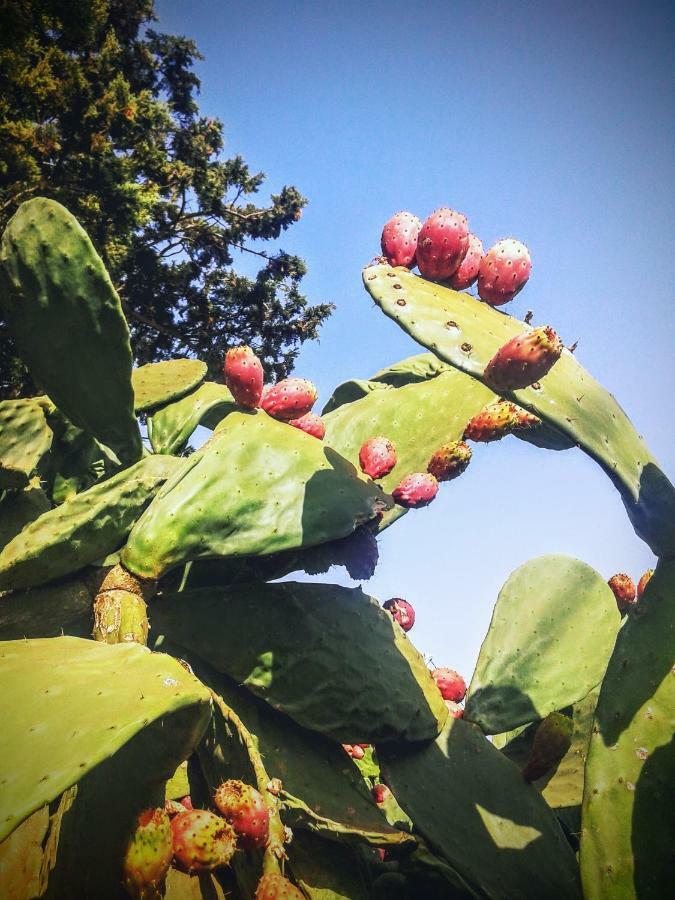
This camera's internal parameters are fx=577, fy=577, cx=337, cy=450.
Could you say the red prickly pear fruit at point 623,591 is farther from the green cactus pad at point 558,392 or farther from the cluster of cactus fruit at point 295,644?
the green cactus pad at point 558,392

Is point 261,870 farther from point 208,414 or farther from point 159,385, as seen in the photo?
point 159,385

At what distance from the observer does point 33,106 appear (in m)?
5.70

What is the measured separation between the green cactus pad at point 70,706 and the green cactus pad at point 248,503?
0.26m

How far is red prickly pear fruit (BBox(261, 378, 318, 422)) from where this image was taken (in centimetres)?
160

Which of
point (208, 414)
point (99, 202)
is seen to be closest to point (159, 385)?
point (208, 414)

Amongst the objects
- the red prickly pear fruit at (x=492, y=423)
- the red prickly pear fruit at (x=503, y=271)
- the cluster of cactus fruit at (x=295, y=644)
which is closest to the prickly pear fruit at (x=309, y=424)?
A: the cluster of cactus fruit at (x=295, y=644)

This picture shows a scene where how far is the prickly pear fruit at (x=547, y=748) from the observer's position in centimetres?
148

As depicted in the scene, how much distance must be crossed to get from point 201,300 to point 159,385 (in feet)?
21.7

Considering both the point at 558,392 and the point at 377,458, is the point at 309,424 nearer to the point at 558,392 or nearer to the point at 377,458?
the point at 377,458

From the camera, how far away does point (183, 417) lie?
1809 mm

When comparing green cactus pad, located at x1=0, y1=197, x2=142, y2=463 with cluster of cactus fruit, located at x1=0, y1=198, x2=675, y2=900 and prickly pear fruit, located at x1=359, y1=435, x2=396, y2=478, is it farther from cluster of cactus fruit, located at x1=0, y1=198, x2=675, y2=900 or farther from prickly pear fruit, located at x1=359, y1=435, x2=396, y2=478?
prickly pear fruit, located at x1=359, y1=435, x2=396, y2=478

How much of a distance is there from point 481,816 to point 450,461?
928 mm

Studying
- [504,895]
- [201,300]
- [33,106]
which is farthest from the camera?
[201,300]

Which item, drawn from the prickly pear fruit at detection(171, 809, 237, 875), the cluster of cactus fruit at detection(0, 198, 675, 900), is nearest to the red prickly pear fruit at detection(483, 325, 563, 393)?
the cluster of cactus fruit at detection(0, 198, 675, 900)
